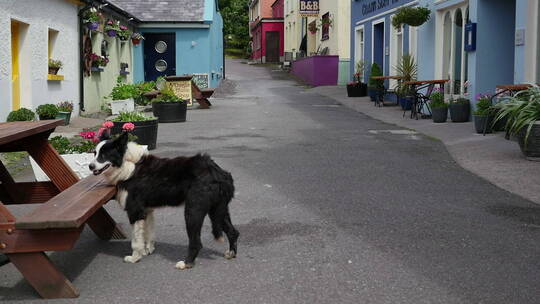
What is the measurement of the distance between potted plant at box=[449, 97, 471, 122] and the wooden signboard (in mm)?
7801

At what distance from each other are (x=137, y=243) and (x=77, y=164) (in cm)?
249

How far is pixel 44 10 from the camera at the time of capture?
14.2 metres

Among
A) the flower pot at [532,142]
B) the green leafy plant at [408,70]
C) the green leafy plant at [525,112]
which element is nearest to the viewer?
the flower pot at [532,142]

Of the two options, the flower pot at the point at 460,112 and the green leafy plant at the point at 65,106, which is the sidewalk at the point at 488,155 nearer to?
the flower pot at the point at 460,112

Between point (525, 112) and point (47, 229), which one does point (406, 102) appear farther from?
point (47, 229)

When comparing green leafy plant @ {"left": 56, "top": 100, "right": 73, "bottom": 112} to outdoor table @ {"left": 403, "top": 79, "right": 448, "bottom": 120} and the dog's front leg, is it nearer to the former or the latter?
outdoor table @ {"left": 403, "top": 79, "right": 448, "bottom": 120}

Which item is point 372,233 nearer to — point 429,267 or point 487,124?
point 429,267

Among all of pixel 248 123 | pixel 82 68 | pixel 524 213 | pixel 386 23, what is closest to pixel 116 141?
pixel 524 213

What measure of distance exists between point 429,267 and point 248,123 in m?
10.6

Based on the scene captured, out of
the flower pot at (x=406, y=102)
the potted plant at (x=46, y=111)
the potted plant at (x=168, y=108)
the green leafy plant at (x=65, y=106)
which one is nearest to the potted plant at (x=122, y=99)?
the potted plant at (x=168, y=108)

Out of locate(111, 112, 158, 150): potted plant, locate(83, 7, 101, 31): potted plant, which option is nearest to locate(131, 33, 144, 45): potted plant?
locate(83, 7, 101, 31): potted plant

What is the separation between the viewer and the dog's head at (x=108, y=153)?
A: 459 cm

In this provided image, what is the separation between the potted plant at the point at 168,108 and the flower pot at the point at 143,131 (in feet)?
16.5

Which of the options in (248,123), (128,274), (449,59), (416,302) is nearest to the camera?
(416,302)
